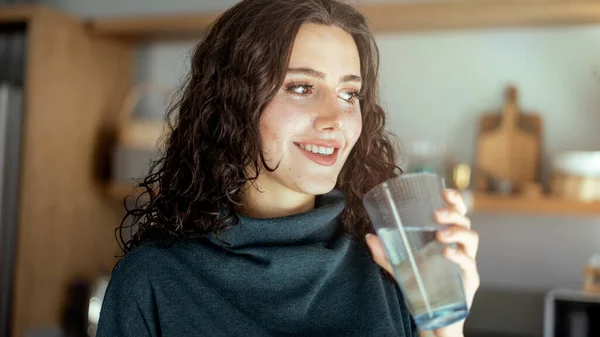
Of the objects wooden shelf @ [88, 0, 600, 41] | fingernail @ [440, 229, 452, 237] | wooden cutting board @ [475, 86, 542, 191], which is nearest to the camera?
fingernail @ [440, 229, 452, 237]

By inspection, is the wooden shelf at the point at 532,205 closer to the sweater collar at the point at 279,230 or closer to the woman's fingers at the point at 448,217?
the sweater collar at the point at 279,230

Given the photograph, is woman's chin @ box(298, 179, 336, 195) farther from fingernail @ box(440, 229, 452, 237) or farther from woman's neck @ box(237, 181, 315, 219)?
fingernail @ box(440, 229, 452, 237)

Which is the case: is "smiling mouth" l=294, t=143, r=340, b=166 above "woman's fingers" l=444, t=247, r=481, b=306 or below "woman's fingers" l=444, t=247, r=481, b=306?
above

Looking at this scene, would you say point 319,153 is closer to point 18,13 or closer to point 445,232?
point 445,232

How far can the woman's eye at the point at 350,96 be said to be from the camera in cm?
102

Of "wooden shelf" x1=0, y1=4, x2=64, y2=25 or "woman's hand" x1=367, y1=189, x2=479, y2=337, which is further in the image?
"wooden shelf" x1=0, y1=4, x2=64, y2=25

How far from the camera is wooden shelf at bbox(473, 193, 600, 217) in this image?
7.46ft

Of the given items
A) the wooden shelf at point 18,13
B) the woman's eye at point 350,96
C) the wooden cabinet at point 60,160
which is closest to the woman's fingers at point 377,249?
the woman's eye at point 350,96

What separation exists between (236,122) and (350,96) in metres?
0.17

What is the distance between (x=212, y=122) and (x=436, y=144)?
64.7 inches

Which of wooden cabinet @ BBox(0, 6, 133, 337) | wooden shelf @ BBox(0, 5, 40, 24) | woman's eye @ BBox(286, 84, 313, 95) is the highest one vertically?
wooden shelf @ BBox(0, 5, 40, 24)

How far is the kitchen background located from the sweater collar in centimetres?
151

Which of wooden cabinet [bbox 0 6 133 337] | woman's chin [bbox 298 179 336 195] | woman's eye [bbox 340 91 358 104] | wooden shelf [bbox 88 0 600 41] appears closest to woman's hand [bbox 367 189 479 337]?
woman's chin [bbox 298 179 336 195]

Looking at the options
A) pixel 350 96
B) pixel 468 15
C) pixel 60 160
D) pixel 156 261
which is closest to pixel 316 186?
pixel 350 96
